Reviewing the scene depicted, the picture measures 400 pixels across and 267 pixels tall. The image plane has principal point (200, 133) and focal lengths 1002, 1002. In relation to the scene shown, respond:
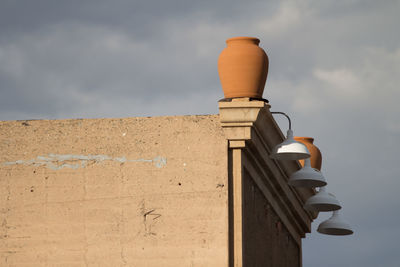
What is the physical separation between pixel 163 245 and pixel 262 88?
2.61m

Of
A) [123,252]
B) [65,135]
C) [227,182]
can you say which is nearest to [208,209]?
[227,182]

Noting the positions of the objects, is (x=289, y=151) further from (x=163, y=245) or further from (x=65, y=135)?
(x=65, y=135)

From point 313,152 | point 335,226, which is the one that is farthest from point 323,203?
point 313,152

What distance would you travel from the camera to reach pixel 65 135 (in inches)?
548

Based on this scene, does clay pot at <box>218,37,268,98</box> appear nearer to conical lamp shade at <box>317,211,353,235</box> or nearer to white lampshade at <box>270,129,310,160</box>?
white lampshade at <box>270,129,310,160</box>

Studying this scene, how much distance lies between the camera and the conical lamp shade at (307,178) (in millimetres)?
14246

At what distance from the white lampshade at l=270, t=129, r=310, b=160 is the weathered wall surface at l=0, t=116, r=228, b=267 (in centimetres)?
76

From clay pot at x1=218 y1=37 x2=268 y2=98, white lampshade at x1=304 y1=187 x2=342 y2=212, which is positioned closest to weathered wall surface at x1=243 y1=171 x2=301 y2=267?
white lampshade at x1=304 y1=187 x2=342 y2=212

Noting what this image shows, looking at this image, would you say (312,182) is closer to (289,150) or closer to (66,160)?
(289,150)

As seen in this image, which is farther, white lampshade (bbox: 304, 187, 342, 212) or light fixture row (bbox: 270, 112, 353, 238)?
white lampshade (bbox: 304, 187, 342, 212)

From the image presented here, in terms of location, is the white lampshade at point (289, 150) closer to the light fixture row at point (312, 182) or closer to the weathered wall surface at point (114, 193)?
the light fixture row at point (312, 182)

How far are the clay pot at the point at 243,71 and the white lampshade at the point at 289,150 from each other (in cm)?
77

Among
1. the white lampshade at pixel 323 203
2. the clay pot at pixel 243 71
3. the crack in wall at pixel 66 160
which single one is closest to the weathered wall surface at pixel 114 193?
the crack in wall at pixel 66 160

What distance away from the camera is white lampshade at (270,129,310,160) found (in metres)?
13.4
